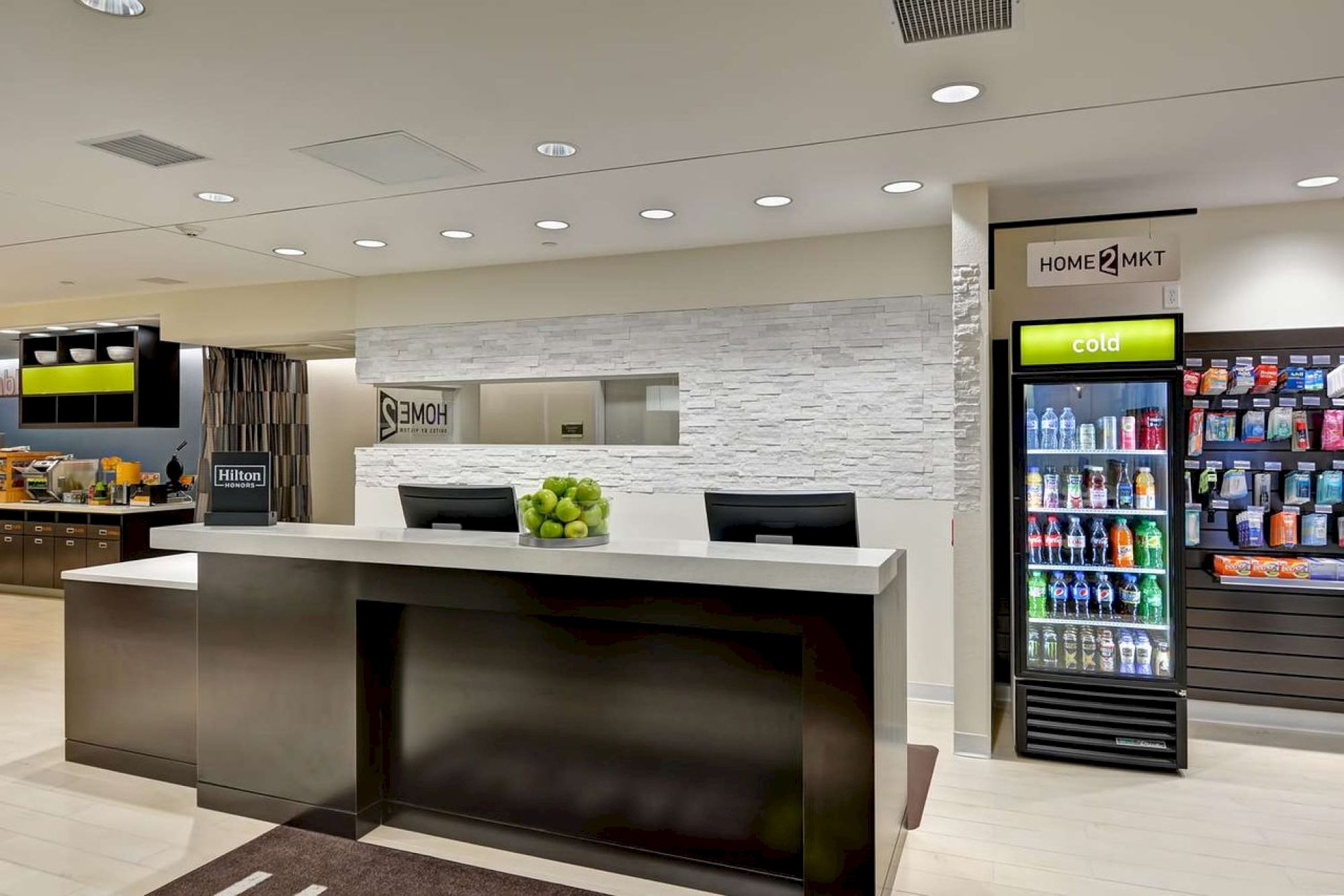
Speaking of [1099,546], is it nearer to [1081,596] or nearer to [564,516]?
[1081,596]

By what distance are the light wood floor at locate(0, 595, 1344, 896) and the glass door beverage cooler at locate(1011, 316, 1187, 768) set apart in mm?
247

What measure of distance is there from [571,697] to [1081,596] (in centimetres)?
267

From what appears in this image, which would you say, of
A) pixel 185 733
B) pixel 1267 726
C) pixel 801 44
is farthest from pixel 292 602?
pixel 1267 726

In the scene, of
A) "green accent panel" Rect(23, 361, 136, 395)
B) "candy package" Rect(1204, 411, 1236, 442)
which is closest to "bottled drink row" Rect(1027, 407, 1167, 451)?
"candy package" Rect(1204, 411, 1236, 442)

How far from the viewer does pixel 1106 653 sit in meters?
4.15

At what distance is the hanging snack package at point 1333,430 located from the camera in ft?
14.4

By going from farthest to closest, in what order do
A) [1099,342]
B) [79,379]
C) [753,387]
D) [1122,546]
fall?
1. [79,379]
2. [753,387]
3. [1122,546]
4. [1099,342]

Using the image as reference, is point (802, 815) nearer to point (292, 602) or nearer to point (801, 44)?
point (292, 602)

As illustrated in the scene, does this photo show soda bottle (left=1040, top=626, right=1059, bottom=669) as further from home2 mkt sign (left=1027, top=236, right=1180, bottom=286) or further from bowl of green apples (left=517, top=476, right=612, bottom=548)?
bowl of green apples (left=517, top=476, right=612, bottom=548)

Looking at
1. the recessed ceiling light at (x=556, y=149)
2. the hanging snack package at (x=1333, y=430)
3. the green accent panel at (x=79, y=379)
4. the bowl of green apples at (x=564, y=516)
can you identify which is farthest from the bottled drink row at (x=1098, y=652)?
the green accent panel at (x=79, y=379)

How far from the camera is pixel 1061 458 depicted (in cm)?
448

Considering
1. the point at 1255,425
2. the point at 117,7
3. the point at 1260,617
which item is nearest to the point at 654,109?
the point at 117,7

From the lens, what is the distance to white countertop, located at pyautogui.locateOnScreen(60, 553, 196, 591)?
3.64m

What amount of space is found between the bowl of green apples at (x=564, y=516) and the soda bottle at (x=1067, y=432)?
249 cm
